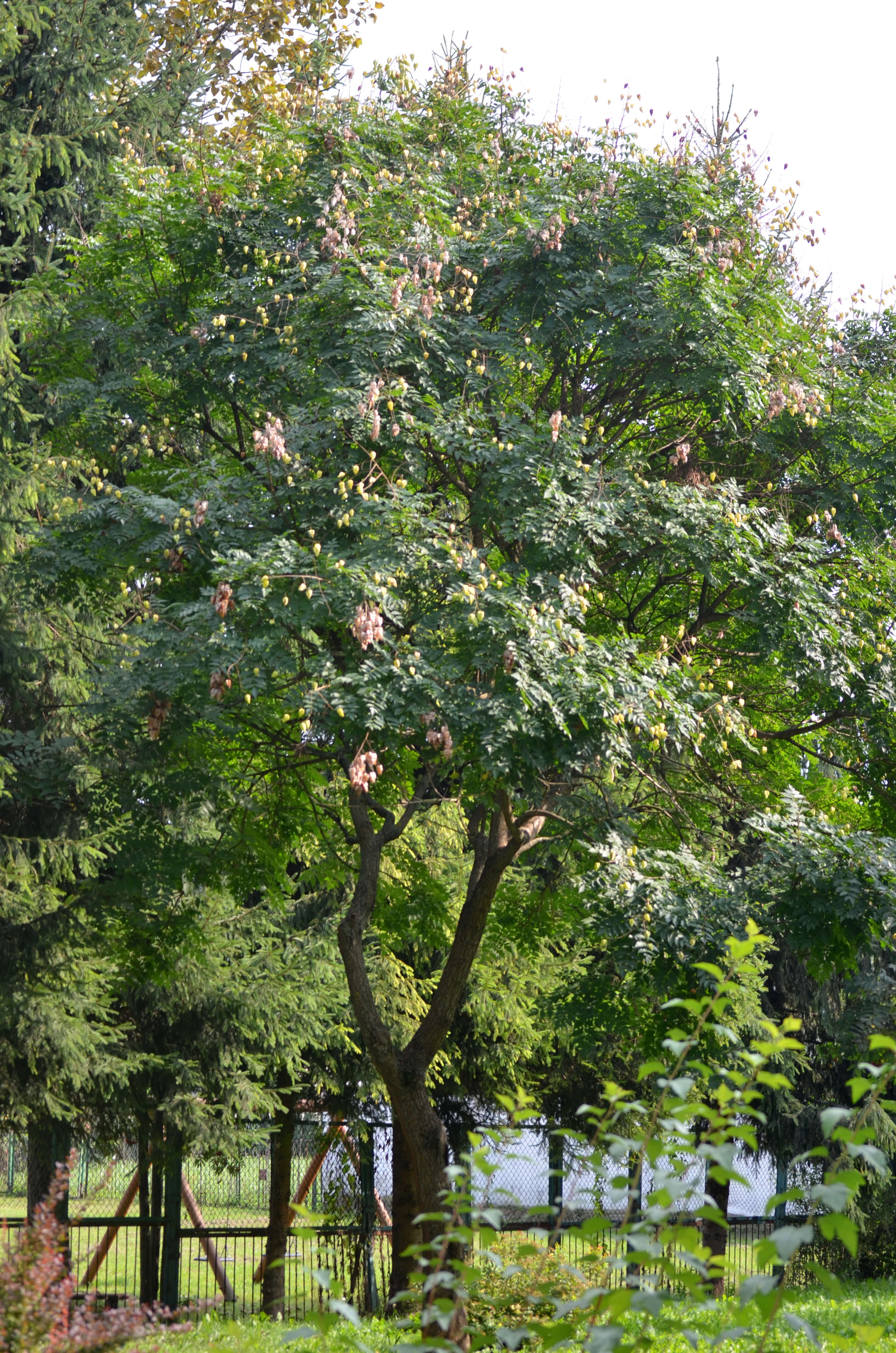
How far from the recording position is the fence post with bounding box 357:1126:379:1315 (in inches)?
555

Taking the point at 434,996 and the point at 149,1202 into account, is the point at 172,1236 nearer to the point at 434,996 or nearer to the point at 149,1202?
the point at 149,1202

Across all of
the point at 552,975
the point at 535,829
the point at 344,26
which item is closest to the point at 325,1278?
the point at 535,829

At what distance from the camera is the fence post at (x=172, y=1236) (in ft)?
43.5

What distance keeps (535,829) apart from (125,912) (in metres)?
3.39

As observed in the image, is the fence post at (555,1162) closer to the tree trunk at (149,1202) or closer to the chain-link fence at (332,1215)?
the chain-link fence at (332,1215)

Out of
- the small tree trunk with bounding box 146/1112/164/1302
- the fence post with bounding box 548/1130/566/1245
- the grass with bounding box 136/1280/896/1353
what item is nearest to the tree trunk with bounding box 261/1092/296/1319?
the small tree trunk with bounding box 146/1112/164/1302

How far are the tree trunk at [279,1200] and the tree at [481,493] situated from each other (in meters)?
3.91

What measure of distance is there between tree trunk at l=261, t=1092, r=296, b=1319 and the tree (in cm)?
391

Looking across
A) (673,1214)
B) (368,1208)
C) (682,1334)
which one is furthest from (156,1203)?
(673,1214)

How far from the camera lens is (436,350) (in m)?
8.47

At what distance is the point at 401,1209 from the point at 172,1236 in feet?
8.92

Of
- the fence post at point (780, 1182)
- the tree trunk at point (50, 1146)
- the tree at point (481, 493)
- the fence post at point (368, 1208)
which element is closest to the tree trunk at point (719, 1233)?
the fence post at point (780, 1182)

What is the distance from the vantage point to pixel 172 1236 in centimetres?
1348

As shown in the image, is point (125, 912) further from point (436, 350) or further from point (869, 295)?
point (869, 295)
